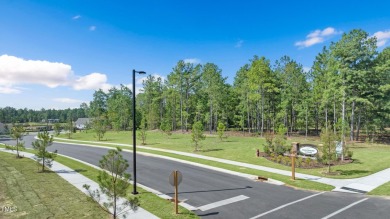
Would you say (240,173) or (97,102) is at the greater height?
(97,102)

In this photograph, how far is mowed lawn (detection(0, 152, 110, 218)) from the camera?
396 inches

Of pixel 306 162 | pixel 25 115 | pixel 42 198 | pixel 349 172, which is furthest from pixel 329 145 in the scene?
pixel 25 115

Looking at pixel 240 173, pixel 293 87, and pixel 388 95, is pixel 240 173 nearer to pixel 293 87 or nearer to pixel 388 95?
pixel 388 95

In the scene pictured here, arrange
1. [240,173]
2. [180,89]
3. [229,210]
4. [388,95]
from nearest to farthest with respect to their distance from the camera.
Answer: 1. [229,210]
2. [240,173]
3. [388,95]
4. [180,89]

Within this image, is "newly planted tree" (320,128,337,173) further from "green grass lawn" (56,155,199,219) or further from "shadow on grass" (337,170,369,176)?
"green grass lawn" (56,155,199,219)

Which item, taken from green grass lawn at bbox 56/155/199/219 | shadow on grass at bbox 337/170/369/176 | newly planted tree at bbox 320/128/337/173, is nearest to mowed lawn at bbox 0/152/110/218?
green grass lawn at bbox 56/155/199/219

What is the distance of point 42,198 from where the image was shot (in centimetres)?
1190

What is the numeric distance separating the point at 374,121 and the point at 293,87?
14.3 metres

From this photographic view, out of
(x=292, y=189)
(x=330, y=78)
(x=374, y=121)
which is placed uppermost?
(x=330, y=78)

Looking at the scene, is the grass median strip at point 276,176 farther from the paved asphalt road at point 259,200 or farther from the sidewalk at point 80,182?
the sidewalk at point 80,182

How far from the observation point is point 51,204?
11078mm

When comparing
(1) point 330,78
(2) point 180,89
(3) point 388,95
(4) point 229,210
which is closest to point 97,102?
(2) point 180,89

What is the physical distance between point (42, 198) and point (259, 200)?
10.2 m

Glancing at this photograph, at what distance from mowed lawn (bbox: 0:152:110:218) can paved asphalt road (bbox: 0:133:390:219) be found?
4298 millimetres
